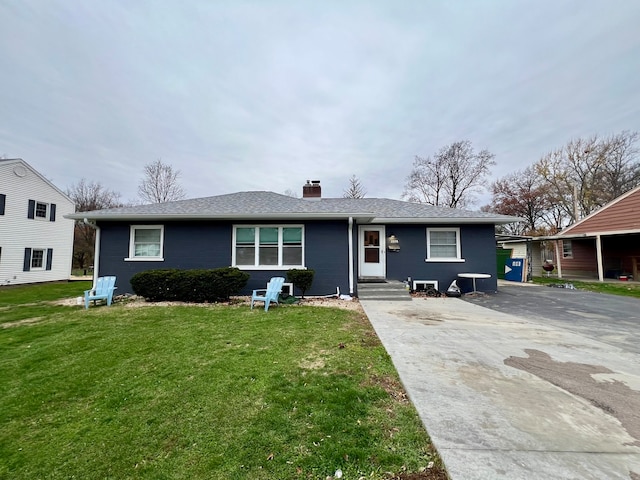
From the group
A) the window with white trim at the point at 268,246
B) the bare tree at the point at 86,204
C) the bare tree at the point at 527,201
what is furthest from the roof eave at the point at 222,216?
the bare tree at the point at 527,201

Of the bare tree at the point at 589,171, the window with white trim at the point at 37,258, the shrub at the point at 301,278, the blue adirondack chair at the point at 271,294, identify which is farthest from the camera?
the bare tree at the point at 589,171

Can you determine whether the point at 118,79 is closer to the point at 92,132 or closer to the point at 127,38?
the point at 127,38

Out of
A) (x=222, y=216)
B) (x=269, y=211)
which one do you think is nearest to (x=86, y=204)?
(x=222, y=216)

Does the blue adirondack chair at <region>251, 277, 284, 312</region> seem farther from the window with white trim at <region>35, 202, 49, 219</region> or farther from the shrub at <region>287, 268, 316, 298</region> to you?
the window with white trim at <region>35, 202, 49, 219</region>

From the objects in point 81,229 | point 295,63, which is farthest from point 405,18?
point 81,229

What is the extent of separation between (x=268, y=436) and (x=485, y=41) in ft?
42.6

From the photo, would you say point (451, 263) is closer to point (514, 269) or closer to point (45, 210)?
point (514, 269)

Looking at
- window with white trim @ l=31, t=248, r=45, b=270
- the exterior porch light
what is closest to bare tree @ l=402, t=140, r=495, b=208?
the exterior porch light

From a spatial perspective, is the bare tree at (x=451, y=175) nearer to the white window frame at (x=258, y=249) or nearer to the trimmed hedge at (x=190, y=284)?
the white window frame at (x=258, y=249)

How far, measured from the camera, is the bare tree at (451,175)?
24047 mm

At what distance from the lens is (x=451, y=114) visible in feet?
46.3

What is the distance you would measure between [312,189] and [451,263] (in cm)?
664

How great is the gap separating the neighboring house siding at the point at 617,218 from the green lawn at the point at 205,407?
Result: 16124 millimetres

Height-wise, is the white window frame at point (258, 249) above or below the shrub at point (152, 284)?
above
